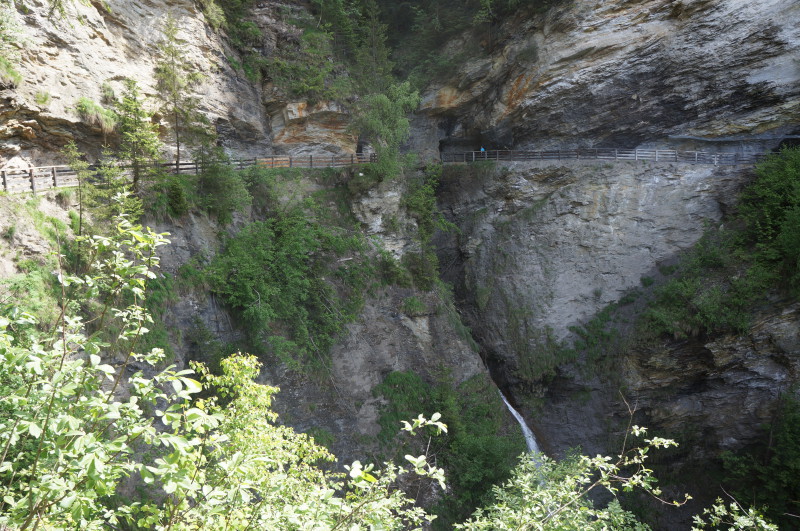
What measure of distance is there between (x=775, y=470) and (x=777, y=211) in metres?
9.45

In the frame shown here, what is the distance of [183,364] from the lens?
1232 centimetres

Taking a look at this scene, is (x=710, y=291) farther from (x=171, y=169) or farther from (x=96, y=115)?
(x=96, y=115)

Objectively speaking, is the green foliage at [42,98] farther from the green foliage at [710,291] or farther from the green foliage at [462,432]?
the green foliage at [710,291]

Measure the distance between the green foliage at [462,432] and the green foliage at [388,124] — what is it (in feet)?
28.3

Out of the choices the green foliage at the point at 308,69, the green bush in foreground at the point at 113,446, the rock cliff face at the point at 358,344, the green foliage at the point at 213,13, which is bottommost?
the rock cliff face at the point at 358,344

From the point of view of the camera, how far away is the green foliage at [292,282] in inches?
557

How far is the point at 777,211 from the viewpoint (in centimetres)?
1719

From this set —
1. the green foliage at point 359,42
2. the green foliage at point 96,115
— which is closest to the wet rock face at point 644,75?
the green foliage at point 359,42

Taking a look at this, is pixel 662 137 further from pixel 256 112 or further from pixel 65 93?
pixel 65 93

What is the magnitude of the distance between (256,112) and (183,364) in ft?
42.3

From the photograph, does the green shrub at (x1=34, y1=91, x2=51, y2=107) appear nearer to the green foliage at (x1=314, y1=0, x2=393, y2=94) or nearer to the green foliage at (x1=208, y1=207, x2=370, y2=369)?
the green foliage at (x1=208, y1=207, x2=370, y2=369)

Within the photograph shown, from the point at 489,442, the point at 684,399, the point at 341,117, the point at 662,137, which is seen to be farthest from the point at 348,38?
the point at 684,399

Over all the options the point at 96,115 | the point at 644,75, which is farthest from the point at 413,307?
the point at 644,75

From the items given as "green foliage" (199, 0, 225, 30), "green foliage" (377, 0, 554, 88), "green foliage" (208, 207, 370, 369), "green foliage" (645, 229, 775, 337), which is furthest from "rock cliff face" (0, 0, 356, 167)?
"green foliage" (645, 229, 775, 337)
